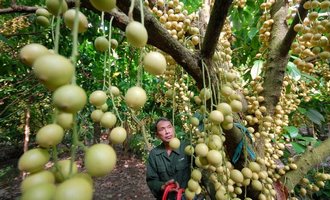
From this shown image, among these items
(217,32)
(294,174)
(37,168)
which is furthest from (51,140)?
(294,174)

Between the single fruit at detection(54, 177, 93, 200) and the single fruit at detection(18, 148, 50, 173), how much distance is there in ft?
0.23

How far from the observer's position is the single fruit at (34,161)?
12.3 inches

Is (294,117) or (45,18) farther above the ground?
(45,18)

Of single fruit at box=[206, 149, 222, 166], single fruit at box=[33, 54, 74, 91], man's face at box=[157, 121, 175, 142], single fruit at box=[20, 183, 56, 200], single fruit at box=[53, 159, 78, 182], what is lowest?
man's face at box=[157, 121, 175, 142]

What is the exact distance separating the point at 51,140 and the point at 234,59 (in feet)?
6.19

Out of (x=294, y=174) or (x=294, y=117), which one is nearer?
(x=294, y=174)

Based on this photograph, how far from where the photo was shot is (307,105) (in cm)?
221

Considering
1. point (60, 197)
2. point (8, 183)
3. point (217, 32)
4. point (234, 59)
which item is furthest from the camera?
point (8, 183)

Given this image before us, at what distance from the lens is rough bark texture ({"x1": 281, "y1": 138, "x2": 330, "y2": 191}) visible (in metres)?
1.35

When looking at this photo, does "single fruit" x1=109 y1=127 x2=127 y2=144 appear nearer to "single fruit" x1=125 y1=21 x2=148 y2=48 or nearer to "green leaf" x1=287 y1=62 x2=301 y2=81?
"single fruit" x1=125 y1=21 x2=148 y2=48

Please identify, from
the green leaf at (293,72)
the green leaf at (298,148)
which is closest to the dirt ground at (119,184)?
the green leaf at (298,148)

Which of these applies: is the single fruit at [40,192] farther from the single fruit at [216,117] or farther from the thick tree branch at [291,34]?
the thick tree branch at [291,34]

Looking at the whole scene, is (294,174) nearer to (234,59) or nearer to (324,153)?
(324,153)

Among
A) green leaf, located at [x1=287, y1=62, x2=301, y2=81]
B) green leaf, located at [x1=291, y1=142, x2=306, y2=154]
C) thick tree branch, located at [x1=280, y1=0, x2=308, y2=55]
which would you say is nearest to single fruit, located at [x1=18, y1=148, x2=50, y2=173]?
thick tree branch, located at [x1=280, y1=0, x2=308, y2=55]
